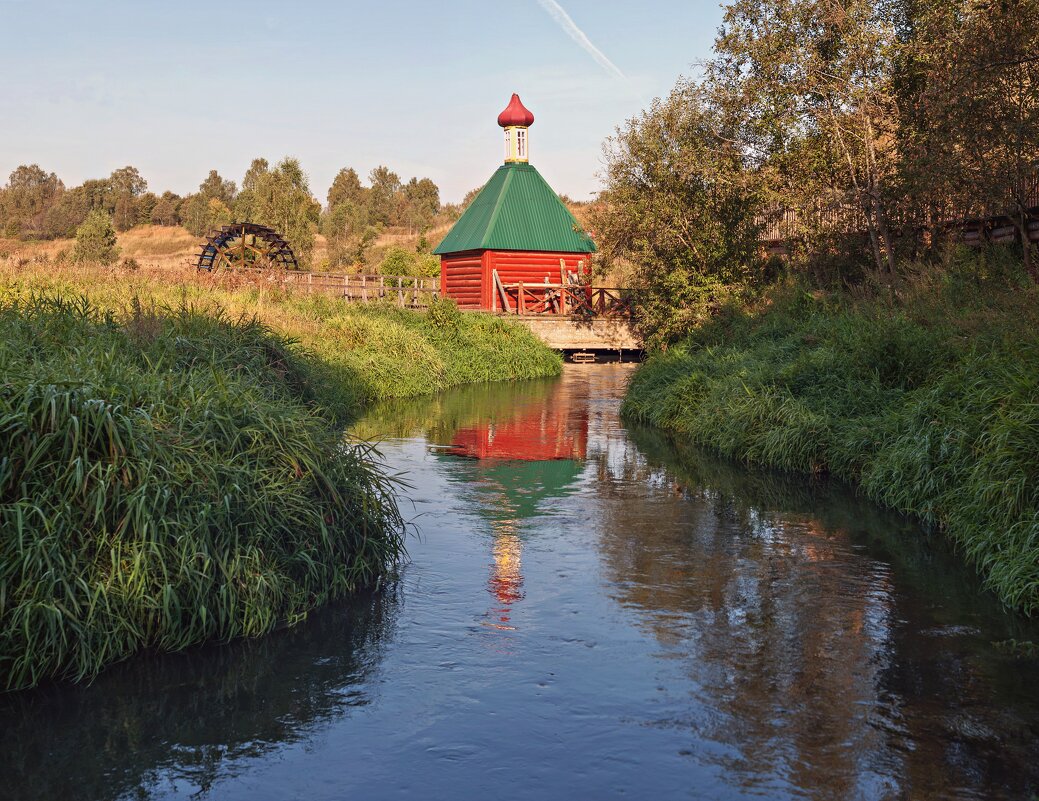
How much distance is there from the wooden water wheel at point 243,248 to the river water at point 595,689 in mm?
29584

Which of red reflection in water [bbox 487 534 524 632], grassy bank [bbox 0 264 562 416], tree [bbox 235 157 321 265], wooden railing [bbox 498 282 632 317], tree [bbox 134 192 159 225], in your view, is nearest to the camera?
red reflection in water [bbox 487 534 524 632]

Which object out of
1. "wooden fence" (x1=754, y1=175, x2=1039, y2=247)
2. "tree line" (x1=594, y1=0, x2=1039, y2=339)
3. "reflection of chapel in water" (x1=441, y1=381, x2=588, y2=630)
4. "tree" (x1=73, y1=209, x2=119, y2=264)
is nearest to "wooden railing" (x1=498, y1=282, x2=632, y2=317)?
"tree line" (x1=594, y1=0, x2=1039, y2=339)

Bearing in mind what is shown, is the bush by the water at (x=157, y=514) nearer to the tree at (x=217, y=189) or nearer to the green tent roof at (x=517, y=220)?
the green tent roof at (x=517, y=220)

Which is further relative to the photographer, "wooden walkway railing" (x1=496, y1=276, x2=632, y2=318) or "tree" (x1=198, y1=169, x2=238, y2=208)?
"tree" (x1=198, y1=169, x2=238, y2=208)

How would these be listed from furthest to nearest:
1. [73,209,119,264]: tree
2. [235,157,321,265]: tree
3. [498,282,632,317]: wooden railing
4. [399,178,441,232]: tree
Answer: [399,178,441,232]: tree
[73,209,119,264]: tree
[235,157,321,265]: tree
[498,282,632,317]: wooden railing

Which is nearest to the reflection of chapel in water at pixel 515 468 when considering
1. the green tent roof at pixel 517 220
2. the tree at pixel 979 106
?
the tree at pixel 979 106

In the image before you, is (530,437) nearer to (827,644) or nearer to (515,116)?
A: (827,644)

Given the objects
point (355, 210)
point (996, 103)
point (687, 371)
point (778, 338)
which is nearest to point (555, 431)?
point (687, 371)

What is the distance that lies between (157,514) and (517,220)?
3286 centimetres

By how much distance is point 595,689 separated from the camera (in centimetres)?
645

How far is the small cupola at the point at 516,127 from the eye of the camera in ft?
133

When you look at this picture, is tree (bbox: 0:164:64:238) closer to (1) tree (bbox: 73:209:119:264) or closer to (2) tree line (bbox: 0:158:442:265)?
(2) tree line (bbox: 0:158:442:265)

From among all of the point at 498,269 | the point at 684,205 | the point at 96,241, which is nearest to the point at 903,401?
the point at 684,205

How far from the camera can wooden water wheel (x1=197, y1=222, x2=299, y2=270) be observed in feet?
124
